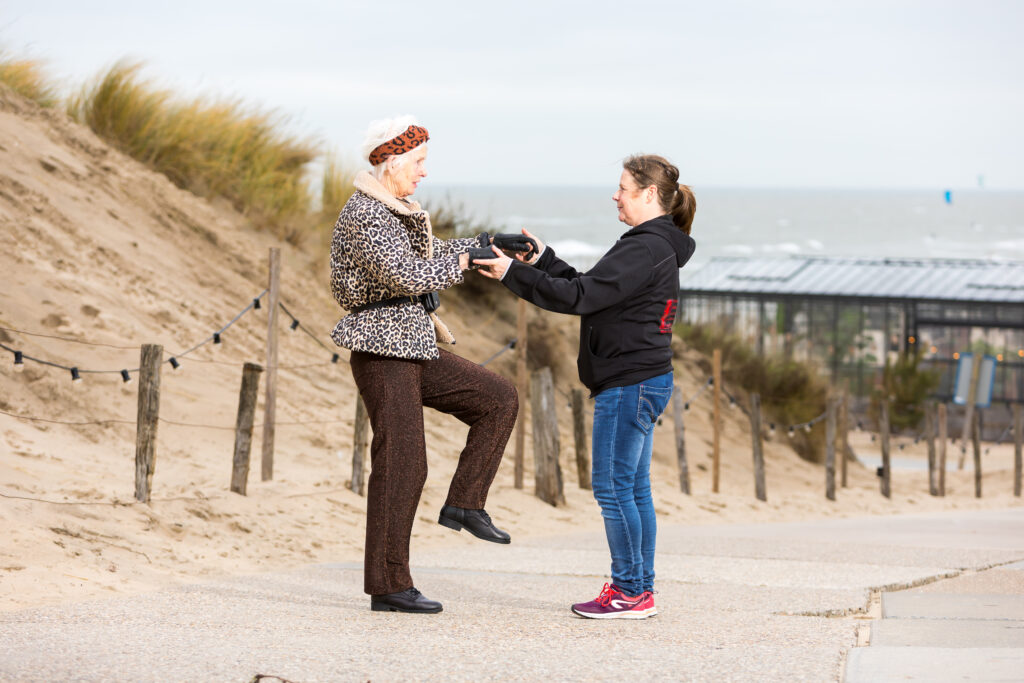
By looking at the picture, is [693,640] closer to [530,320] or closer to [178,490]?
[178,490]

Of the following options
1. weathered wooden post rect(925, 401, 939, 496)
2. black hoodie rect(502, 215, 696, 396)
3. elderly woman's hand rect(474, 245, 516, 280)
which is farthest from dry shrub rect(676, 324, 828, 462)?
elderly woman's hand rect(474, 245, 516, 280)

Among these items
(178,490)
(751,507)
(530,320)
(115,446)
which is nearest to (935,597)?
(178,490)

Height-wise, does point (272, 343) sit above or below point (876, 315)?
below

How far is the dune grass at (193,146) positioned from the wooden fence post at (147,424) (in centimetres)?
875

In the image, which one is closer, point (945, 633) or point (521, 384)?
point (945, 633)

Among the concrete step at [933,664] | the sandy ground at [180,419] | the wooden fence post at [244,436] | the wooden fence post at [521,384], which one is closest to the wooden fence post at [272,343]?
the sandy ground at [180,419]

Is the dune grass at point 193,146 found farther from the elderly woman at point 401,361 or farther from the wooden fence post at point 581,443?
the elderly woman at point 401,361

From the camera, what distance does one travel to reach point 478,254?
14.4 ft

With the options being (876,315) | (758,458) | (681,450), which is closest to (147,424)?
(681,450)

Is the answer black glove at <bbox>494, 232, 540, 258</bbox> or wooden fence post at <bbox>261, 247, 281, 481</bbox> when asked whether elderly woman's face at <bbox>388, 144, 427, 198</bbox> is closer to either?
black glove at <bbox>494, 232, 540, 258</bbox>

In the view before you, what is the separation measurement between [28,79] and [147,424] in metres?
9.95

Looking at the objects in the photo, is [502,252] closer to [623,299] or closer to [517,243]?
[517,243]

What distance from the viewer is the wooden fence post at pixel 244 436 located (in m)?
7.85

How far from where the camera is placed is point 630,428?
439cm
